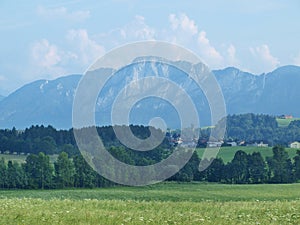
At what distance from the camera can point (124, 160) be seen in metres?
84.8

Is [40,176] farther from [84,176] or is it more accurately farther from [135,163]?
[135,163]

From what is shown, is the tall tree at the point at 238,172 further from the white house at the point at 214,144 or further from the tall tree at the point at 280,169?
the white house at the point at 214,144

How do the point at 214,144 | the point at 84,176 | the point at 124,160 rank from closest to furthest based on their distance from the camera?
the point at 84,176, the point at 124,160, the point at 214,144

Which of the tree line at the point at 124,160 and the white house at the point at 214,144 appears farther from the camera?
the white house at the point at 214,144

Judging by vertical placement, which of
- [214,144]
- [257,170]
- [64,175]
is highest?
[214,144]

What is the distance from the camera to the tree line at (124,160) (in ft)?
259

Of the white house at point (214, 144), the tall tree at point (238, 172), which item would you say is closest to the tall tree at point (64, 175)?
the tall tree at point (238, 172)

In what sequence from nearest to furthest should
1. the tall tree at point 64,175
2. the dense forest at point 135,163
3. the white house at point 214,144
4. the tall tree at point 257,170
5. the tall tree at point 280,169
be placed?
the dense forest at point 135,163 < the tall tree at point 64,175 < the tall tree at point 280,169 < the tall tree at point 257,170 < the white house at point 214,144

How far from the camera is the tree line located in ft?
259

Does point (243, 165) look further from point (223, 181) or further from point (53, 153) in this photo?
point (53, 153)

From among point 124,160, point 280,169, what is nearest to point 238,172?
point 280,169

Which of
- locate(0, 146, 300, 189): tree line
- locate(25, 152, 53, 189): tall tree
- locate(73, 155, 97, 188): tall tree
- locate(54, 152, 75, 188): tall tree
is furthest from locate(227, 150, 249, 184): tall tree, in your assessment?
locate(25, 152, 53, 189): tall tree

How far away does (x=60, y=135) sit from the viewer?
12756 cm

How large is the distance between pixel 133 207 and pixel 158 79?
36.4 metres
